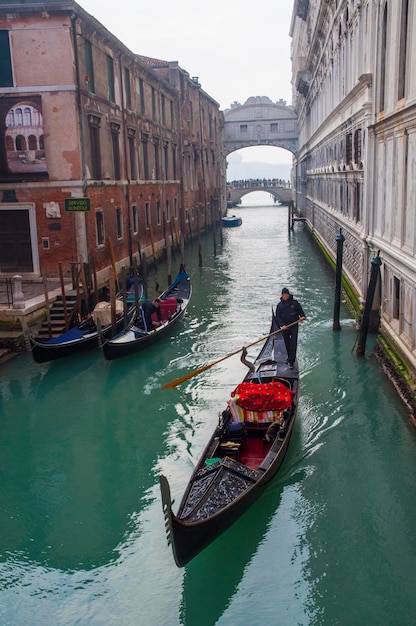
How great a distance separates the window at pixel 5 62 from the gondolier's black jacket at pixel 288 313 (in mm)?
9395

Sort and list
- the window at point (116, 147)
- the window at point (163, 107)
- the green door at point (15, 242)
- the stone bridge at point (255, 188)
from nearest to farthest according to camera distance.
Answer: the green door at point (15, 242) → the window at point (116, 147) → the window at point (163, 107) → the stone bridge at point (255, 188)

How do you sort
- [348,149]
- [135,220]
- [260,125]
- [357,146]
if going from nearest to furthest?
[357,146] → [348,149] → [135,220] → [260,125]

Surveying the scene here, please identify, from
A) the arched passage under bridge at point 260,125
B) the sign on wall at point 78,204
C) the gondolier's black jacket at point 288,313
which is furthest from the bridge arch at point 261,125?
the gondolier's black jacket at point 288,313

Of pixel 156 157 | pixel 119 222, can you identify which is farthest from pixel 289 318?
pixel 156 157

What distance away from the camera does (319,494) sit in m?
6.91

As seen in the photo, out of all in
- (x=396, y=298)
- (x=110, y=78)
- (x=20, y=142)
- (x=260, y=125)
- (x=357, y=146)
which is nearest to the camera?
(x=396, y=298)

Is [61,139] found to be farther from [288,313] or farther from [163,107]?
[163,107]

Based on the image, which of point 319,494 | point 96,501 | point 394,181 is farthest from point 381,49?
point 96,501

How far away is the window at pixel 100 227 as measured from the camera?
16719 mm

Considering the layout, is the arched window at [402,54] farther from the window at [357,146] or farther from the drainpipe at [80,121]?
the drainpipe at [80,121]

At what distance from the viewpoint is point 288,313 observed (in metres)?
10.2

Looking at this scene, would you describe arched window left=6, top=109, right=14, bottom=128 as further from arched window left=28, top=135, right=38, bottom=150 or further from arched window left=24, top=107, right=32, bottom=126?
arched window left=28, top=135, right=38, bottom=150

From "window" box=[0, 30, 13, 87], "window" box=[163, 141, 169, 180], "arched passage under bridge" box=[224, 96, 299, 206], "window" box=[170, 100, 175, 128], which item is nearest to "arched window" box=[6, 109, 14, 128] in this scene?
"window" box=[0, 30, 13, 87]

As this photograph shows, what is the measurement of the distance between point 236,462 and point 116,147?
1422cm
